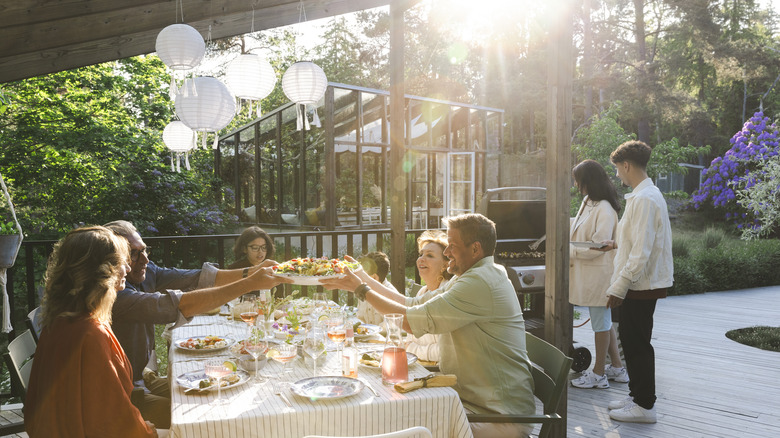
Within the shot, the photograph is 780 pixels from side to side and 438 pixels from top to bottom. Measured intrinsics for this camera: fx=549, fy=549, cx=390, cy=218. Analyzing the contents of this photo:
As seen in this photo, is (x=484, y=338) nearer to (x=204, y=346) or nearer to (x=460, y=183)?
(x=204, y=346)

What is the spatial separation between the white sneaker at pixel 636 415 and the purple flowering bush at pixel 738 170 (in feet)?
28.7

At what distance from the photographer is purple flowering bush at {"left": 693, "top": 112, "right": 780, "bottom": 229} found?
37.6 ft

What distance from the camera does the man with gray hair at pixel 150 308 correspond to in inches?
102

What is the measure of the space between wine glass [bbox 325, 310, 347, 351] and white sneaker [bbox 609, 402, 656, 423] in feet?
7.61

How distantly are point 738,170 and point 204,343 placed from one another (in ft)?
50.9

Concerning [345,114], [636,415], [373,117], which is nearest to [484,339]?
[636,415]

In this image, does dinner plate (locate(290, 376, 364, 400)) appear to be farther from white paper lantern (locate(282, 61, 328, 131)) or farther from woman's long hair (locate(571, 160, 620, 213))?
woman's long hair (locate(571, 160, 620, 213))

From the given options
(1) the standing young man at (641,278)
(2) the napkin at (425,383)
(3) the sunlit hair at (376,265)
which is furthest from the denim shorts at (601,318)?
(2) the napkin at (425,383)

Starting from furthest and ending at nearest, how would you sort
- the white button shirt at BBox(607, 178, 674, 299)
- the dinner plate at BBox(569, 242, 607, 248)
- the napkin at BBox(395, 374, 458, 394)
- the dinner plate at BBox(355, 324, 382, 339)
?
the dinner plate at BBox(569, 242, 607, 248) → the white button shirt at BBox(607, 178, 674, 299) → the dinner plate at BBox(355, 324, 382, 339) → the napkin at BBox(395, 374, 458, 394)

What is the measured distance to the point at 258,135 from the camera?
1391 cm

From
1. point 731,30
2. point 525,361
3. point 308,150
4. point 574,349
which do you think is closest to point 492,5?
point 731,30

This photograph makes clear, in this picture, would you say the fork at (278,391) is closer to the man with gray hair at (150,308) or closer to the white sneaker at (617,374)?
the man with gray hair at (150,308)

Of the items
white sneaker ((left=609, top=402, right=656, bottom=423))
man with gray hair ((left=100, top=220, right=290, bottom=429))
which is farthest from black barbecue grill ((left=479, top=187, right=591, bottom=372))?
man with gray hair ((left=100, top=220, right=290, bottom=429))

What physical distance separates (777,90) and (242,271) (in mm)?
22607
